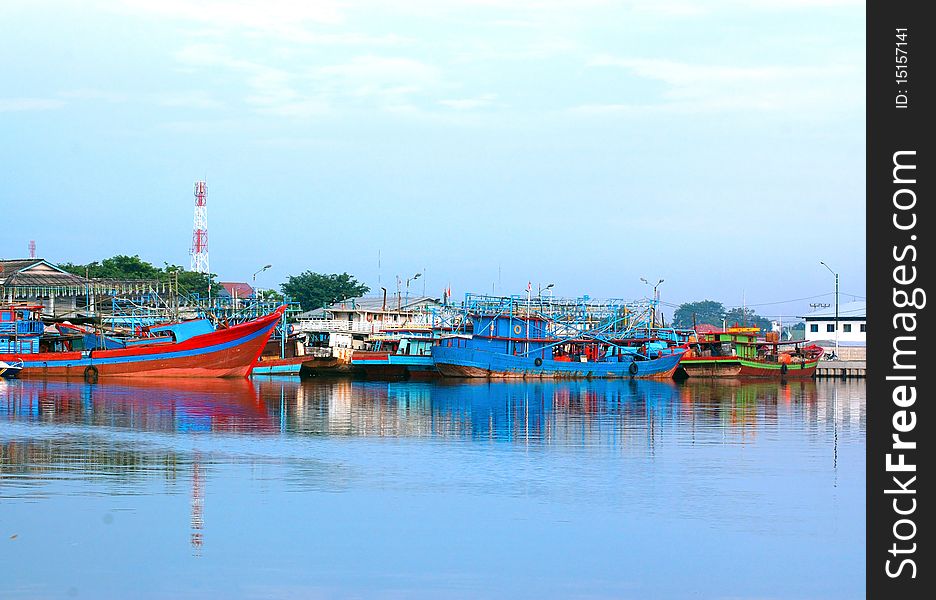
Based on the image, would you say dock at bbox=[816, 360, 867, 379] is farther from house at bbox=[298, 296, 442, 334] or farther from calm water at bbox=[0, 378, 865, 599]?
calm water at bbox=[0, 378, 865, 599]

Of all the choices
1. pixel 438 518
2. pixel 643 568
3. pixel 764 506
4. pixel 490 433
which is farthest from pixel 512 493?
pixel 490 433

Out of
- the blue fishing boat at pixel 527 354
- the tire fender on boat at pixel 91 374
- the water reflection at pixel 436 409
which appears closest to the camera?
the water reflection at pixel 436 409

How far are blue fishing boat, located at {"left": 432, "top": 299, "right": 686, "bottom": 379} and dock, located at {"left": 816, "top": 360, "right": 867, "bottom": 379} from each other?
35.6 feet

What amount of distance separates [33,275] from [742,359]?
4548cm

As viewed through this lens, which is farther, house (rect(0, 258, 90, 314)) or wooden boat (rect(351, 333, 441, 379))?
house (rect(0, 258, 90, 314))

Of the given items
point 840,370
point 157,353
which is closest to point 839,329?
point 840,370

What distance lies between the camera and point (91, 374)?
58.8 m

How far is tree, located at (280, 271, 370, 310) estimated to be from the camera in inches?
4405

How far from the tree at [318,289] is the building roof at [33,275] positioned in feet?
101

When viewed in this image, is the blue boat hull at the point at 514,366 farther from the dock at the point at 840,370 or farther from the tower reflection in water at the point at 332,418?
the dock at the point at 840,370

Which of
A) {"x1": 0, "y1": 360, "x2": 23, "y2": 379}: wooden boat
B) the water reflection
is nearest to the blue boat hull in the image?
the water reflection

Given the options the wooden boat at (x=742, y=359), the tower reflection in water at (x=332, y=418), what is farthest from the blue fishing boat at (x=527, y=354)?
the tower reflection in water at (x=332, y=418)

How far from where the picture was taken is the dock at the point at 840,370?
75.9 metres

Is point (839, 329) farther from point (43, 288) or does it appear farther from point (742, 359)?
point (43, 288)
